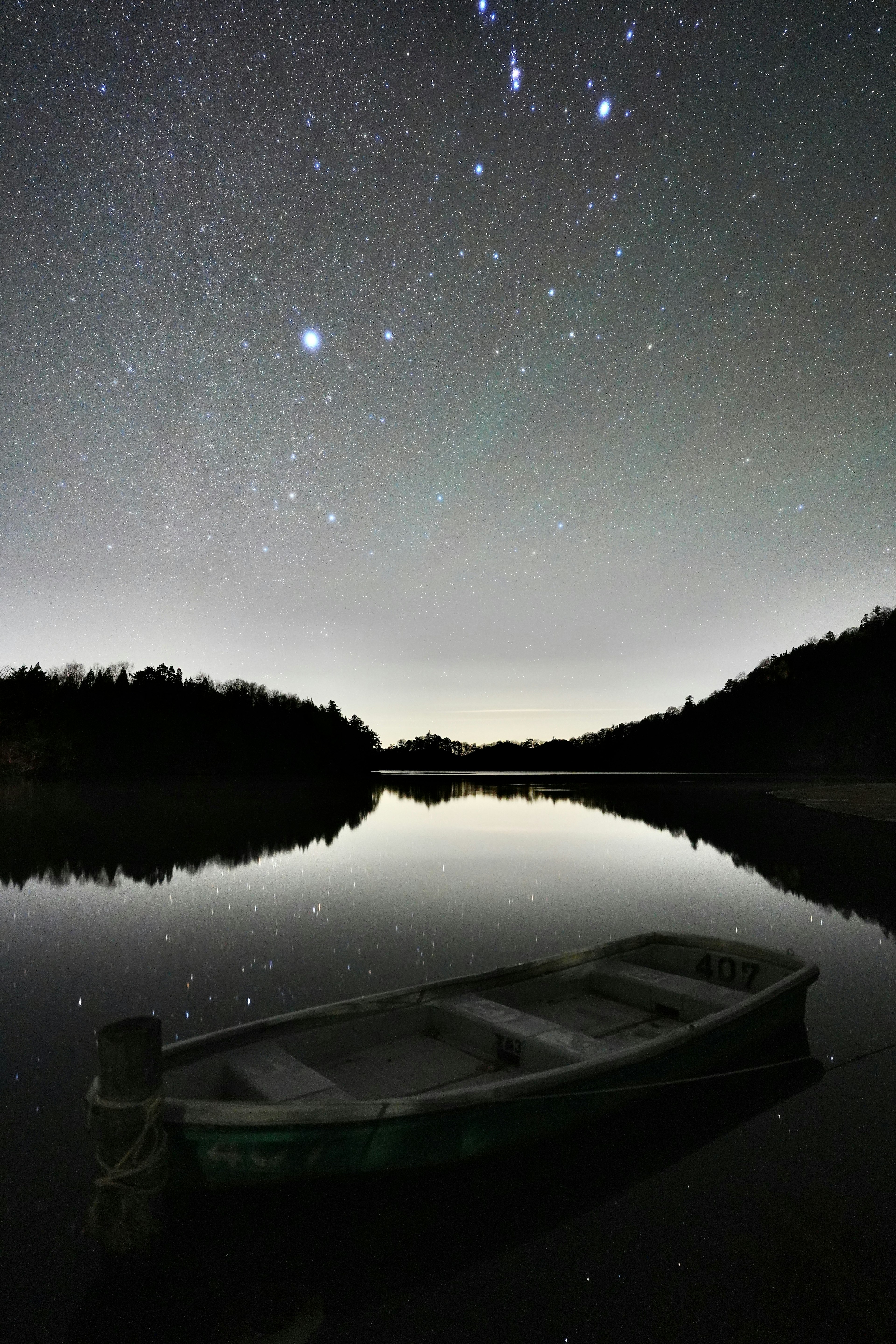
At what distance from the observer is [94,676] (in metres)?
124

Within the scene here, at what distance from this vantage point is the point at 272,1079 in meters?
6.08

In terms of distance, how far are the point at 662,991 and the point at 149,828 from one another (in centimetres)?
3329

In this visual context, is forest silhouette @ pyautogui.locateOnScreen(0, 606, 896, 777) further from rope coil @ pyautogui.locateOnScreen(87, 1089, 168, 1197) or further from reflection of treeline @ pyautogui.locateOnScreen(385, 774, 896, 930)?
rope coil @ pyautogui.locateOnScreen(87, 1089, 168, 1197)

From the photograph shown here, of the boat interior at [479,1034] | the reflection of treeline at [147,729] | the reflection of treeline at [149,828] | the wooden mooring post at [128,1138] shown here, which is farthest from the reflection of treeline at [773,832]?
the reflection of treeline at [147,729]

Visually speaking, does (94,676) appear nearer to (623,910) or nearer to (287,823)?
(287,823)

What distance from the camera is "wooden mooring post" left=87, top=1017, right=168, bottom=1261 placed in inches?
191

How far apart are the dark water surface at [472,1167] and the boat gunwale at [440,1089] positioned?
789 millimetres

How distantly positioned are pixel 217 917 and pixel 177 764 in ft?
351

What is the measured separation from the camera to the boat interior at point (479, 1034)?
6.20 metres

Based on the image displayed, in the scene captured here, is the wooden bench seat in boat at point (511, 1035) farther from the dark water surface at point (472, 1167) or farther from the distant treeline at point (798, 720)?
the distant treeline at point (798, 720)

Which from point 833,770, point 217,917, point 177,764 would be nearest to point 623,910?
point 217,917

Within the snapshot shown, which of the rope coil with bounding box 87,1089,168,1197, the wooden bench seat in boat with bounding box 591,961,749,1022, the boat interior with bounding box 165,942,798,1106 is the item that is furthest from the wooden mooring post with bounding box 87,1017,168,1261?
the wooden bench seat in boat with bounding box 591,961,749,1022

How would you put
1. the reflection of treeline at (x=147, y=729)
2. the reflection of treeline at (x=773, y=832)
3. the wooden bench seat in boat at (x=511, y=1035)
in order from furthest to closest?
the reflection of treeline at (x=147, y=729), the reflection of treeline at (x=773, y=832), the wooden bench seat in boat at (x=511, y=1035)

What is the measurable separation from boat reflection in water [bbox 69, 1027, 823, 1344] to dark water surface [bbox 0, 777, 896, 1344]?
0.02m
